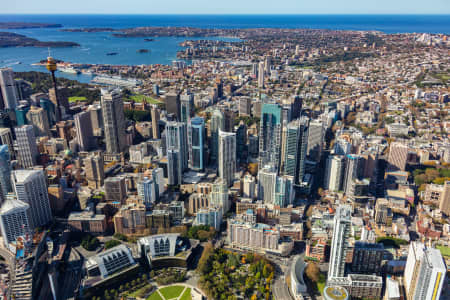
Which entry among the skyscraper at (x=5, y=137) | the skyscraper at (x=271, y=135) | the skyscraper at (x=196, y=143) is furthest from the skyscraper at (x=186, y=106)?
the skyscraper at (x=5, y=137)

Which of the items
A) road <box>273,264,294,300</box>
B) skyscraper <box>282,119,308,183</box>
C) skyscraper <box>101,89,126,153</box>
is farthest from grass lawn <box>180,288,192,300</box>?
skyscraper <box>101,89,126,153</box>

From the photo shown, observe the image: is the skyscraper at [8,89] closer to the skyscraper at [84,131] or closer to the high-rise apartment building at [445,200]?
the skyscraper at [84,131]

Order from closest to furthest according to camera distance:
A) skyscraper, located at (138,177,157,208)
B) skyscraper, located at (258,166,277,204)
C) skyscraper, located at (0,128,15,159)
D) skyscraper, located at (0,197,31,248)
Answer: skyscraper, located at (0,197,31,248) < skyscraper, located at (138,177,157,208) < skyscraper, located at (258,166,277,204) < skyscraper, located at (0,128,15,159)

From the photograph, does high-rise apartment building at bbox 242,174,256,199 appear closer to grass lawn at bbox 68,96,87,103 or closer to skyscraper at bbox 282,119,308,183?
skyscraper at bbox 282,119,308,183

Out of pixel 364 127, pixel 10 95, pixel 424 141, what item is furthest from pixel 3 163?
pixel 424 141

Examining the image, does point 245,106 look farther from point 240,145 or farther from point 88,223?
point 88,223

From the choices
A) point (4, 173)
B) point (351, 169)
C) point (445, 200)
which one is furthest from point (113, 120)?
point (445, 200)

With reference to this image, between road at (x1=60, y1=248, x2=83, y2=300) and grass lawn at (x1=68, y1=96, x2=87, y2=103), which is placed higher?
grass lawn at (x1=68, y1=96, x2=87, y2=103)
